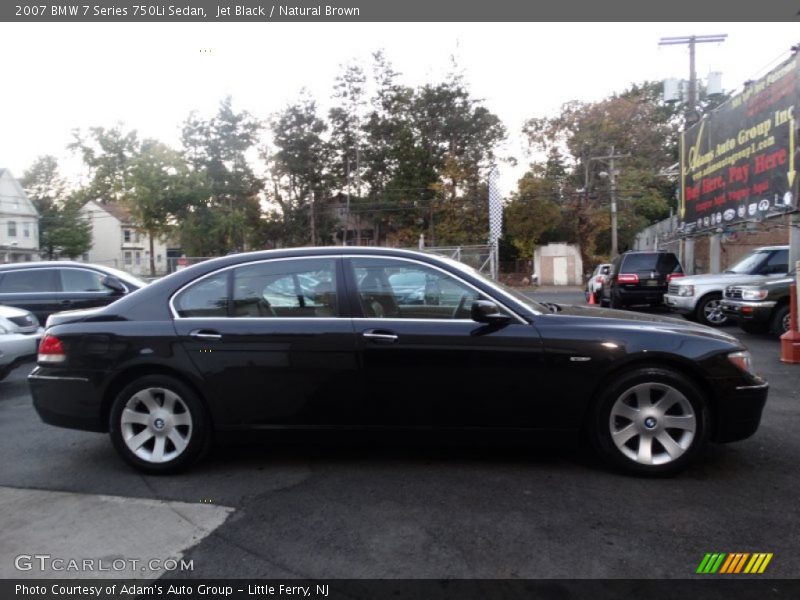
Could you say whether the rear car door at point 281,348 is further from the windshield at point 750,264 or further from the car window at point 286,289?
the windshield at point 750,264

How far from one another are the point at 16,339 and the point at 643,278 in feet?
43.5

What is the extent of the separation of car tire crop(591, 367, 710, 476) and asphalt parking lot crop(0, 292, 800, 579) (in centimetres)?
14

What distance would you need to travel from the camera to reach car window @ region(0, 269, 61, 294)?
32.9 feet

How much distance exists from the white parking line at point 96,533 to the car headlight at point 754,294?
9.55 metres

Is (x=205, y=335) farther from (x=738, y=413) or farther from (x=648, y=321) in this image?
(x=738, y=413)

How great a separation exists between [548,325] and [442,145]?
41732mm

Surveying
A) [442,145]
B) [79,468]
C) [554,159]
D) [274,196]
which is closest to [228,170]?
[274,196]

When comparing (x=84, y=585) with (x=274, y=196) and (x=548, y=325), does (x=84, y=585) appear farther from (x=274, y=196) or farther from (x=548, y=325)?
(x=274, y=196)

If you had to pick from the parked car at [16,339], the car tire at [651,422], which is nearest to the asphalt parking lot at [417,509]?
the car tire at [651,422]

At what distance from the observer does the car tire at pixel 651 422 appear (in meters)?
3.91

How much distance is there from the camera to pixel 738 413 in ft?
13.0

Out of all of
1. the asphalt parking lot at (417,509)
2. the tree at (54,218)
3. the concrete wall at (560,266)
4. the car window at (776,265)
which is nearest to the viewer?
the asphalt parking lot at (417,509)

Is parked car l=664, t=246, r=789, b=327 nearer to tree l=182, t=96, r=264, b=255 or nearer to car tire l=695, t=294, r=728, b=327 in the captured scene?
car tire l=695, t=294, r=728, b=327

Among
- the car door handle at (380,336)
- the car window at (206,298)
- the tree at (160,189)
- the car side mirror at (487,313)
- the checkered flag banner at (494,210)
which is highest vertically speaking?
the tree at (160,189)
